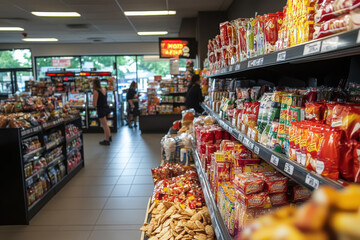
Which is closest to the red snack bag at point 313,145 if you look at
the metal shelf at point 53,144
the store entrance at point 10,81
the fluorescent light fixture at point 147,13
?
the metal shelf at point 53,144

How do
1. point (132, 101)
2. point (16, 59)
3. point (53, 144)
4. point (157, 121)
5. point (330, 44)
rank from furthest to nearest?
point (16, 59) < point (132, 101) < point (157, 121) < point (53, 144) < point (330, 44)

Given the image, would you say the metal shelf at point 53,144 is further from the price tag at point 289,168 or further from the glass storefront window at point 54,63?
the glass storefront window at point 54,63

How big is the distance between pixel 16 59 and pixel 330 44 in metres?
14.8

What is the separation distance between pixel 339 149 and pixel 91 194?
13.4 ft

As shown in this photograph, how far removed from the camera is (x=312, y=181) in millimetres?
861

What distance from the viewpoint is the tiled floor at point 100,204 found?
3262 mm

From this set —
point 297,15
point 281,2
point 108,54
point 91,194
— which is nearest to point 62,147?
point 91,194

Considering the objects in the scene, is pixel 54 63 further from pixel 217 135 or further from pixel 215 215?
pixel 215 215

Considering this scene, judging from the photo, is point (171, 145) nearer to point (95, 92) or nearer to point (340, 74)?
point (340, 74)

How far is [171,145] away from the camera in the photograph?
3.69 m

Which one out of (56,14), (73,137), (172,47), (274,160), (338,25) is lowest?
(73,137)

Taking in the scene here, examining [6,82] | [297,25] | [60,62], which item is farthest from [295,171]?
[6,82]

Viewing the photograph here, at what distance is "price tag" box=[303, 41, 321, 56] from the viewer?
0.84 meters

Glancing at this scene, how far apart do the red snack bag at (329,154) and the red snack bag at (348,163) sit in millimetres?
15
